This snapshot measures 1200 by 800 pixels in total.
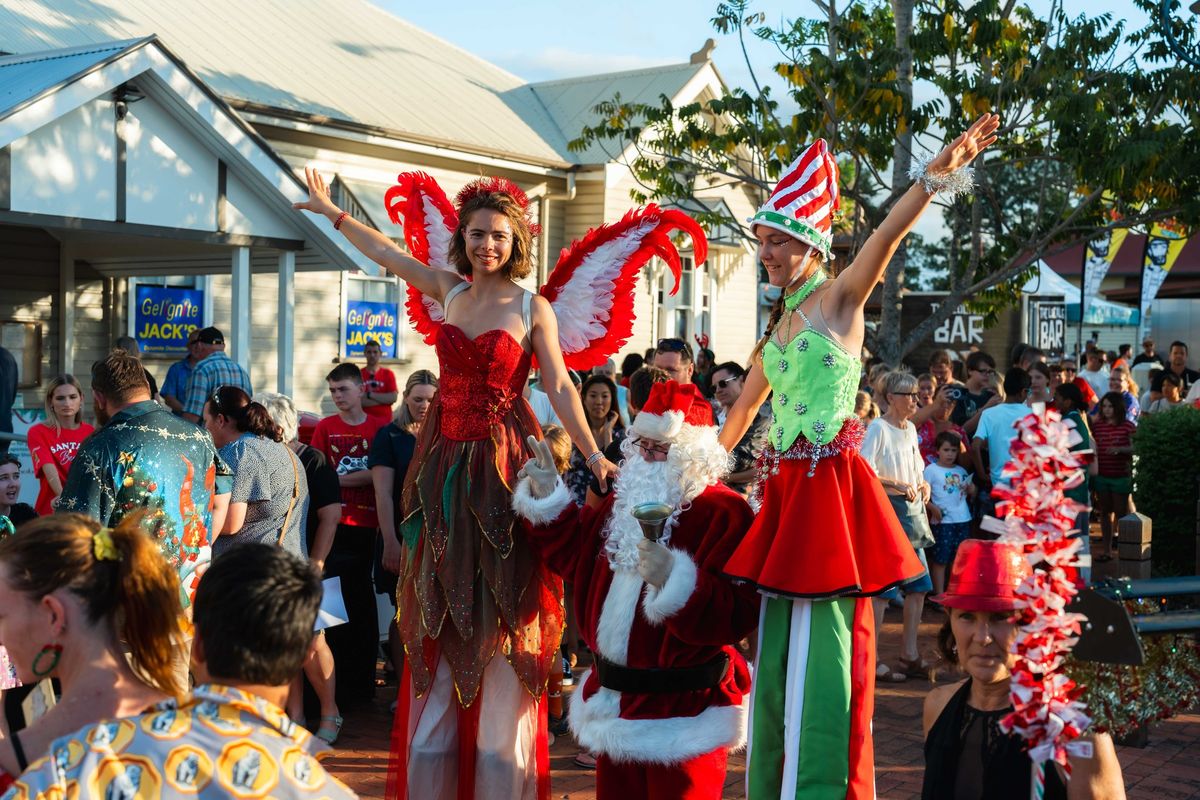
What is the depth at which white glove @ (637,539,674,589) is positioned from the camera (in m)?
3.58

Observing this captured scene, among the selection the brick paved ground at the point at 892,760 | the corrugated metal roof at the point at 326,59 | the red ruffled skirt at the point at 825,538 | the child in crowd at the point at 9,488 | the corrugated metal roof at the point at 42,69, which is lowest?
the brick paved ground at the point at 892,760

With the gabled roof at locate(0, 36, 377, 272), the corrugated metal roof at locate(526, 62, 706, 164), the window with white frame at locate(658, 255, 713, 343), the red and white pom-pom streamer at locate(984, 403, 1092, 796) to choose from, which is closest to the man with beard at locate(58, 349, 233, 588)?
the red and white pom-pom streamer at locate(984, 403, 1092, 796)

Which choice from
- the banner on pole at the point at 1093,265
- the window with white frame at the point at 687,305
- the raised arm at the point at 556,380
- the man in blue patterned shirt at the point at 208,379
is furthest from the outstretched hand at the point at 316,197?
the window with white frame at the point at 687,305

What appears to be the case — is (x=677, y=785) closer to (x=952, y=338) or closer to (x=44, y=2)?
(x=44, y=2)

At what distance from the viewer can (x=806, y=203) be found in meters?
3.73

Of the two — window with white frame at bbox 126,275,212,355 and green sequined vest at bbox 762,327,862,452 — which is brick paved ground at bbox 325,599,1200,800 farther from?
window with white frame at bbox 126,275,212,355

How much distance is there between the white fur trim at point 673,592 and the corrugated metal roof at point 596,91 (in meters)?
14.2

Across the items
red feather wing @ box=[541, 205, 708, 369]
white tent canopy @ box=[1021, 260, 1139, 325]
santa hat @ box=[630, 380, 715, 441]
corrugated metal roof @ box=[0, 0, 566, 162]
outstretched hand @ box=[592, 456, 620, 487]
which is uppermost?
corrugated metal roof @ box=[0, 0, 566, 162]

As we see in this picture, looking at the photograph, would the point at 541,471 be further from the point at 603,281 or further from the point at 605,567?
the point at 603,281

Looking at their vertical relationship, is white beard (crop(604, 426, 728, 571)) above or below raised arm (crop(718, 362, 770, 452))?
below

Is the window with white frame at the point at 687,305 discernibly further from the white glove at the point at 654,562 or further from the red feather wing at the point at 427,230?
the white glove at the point at 654,562

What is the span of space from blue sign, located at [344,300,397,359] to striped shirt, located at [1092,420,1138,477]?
819 centimetres

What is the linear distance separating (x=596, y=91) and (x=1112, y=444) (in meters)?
10.4

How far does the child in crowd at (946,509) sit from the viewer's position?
26.9ft
